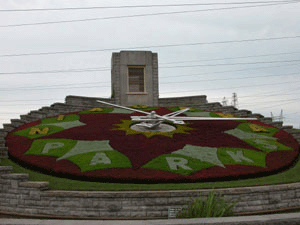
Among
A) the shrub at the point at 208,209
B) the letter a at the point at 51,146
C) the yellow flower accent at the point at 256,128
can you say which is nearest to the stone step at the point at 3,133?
the letter a at the point at 51,146

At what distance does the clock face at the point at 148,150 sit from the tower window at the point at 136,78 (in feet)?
23.2

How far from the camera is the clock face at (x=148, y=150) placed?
512 inches

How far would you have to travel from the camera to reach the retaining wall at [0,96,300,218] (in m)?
10.5

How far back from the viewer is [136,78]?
28.0 metres

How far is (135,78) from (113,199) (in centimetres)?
1837

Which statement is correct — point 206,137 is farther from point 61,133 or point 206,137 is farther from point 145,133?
point 61,133

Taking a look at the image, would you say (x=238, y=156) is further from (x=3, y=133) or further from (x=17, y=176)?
(x=3, y=133)

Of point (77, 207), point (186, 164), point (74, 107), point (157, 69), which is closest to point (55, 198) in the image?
point (77, 207)

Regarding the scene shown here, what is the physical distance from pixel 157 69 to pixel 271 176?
1646cm

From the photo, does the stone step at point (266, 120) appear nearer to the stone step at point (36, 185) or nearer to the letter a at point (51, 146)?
the letter a at point (51, 146)

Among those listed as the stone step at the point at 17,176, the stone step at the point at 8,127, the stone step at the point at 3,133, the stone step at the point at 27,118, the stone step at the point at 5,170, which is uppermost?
the stone step at the point at 27,118

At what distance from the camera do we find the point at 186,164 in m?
13.8

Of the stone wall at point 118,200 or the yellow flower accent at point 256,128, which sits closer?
the stone wall at point 118,200

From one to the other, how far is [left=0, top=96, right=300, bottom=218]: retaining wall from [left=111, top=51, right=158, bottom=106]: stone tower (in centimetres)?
1584
